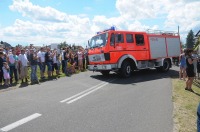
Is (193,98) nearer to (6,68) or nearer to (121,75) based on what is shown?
(121,75)

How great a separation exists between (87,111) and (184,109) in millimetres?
3032

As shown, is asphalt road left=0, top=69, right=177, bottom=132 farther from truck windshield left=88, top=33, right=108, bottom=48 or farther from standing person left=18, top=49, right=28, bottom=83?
truck windshield left=88, top=33, right=108, bottom=48

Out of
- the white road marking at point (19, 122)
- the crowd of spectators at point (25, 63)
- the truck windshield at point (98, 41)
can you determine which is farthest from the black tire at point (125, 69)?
the white road marking at point (19, 122)

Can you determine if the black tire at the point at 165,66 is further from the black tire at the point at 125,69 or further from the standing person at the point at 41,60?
the standing person at the point at 41,60

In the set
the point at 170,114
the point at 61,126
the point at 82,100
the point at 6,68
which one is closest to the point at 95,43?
the point at 6,68

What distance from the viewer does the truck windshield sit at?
585 inches

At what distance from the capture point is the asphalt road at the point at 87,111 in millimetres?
5973

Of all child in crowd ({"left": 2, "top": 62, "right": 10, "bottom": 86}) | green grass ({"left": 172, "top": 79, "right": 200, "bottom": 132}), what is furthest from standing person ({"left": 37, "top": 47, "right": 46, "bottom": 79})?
green grass ({"left": 172, "top": 79, "right": 200, "bottom": 132})

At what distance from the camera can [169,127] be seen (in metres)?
6.07

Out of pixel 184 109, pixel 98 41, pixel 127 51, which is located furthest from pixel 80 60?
pixel 184 109

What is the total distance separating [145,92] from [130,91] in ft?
2.07

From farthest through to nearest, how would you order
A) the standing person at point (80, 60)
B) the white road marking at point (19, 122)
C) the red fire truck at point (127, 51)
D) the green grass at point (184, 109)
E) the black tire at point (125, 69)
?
1. the standing person at point (80, 60)
2. the black tire at point (125, 69)
3. the red fire truck at point (127, 51)
4. the green grass at point (184, 109)
5. the white road marking at point (19, 122)

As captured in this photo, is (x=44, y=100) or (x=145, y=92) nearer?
(x=44, y=100)

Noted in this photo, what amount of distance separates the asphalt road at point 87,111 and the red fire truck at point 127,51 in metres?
3.95
